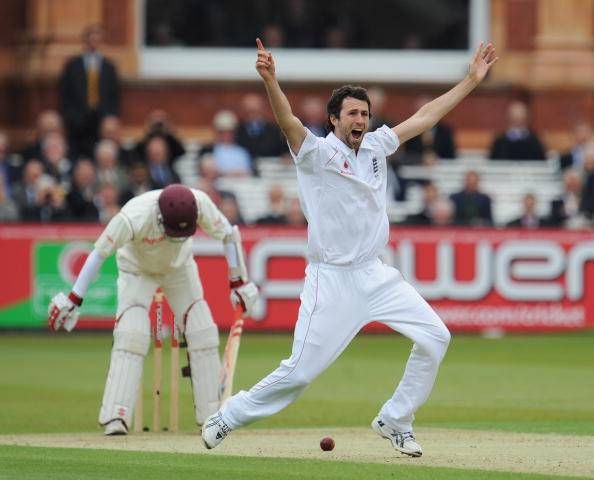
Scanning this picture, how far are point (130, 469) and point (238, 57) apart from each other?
18.7 metres

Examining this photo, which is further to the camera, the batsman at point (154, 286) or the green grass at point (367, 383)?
the green grass at point (367, 383)

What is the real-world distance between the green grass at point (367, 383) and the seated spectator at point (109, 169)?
194 cm

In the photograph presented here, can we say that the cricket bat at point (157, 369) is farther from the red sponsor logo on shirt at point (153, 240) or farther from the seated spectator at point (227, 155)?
the seated spectator at point (227, 155)

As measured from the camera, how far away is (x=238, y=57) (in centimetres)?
2941

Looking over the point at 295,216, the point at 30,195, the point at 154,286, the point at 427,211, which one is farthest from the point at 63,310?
the point at 427,211

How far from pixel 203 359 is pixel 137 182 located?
30.1ft

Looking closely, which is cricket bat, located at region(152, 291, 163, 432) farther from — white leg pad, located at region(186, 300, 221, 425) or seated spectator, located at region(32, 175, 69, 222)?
seated spectator, located at region(32, 175, 69, 222)

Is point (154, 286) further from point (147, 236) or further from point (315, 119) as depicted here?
point (315, 119)

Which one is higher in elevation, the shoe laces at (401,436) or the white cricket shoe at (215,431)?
the white cricket shoe at (215,431)

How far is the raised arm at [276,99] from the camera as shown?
11.0m

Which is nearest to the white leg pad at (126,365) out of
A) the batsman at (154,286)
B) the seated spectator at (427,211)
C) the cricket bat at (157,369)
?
the batsman at (154,286)

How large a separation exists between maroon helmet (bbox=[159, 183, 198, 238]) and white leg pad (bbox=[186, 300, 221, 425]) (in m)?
0.96

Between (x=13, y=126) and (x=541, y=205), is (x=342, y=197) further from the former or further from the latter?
(x=13, y=126)

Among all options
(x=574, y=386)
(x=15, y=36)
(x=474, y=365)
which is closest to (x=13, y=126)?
(x=15, y=36)
